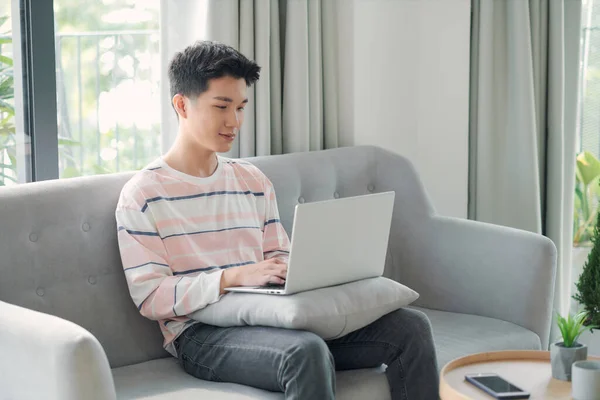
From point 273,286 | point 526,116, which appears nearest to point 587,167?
point 526,116

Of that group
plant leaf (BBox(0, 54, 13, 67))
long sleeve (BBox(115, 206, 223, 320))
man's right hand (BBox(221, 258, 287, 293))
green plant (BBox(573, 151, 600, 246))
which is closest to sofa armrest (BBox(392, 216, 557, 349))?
man's right hand (BBox(221, 258, 287, 293))

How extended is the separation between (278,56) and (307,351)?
4.51ft

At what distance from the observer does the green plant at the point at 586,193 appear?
3.73m

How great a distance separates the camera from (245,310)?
2.10 meters

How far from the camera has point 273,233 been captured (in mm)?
2521

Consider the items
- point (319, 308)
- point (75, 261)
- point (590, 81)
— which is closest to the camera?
point (319, 308)

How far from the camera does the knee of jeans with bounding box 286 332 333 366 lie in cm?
198

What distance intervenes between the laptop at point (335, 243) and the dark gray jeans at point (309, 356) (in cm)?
12

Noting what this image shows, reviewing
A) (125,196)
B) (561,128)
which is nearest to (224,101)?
(125,196)

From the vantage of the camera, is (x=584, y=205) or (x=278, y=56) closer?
(x=278, y=56)

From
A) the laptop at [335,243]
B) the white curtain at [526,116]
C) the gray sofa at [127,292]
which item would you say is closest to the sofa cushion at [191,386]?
the gray sofa at [127,292]

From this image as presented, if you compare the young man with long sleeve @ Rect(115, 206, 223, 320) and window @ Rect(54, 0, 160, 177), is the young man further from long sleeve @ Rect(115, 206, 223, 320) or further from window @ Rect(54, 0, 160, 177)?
window @ Rect(54, 0, 160, 177)

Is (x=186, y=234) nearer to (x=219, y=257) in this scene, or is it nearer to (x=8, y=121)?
(x=219, y=257)

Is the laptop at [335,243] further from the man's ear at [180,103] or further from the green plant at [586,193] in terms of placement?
the green plant at [586,193]
